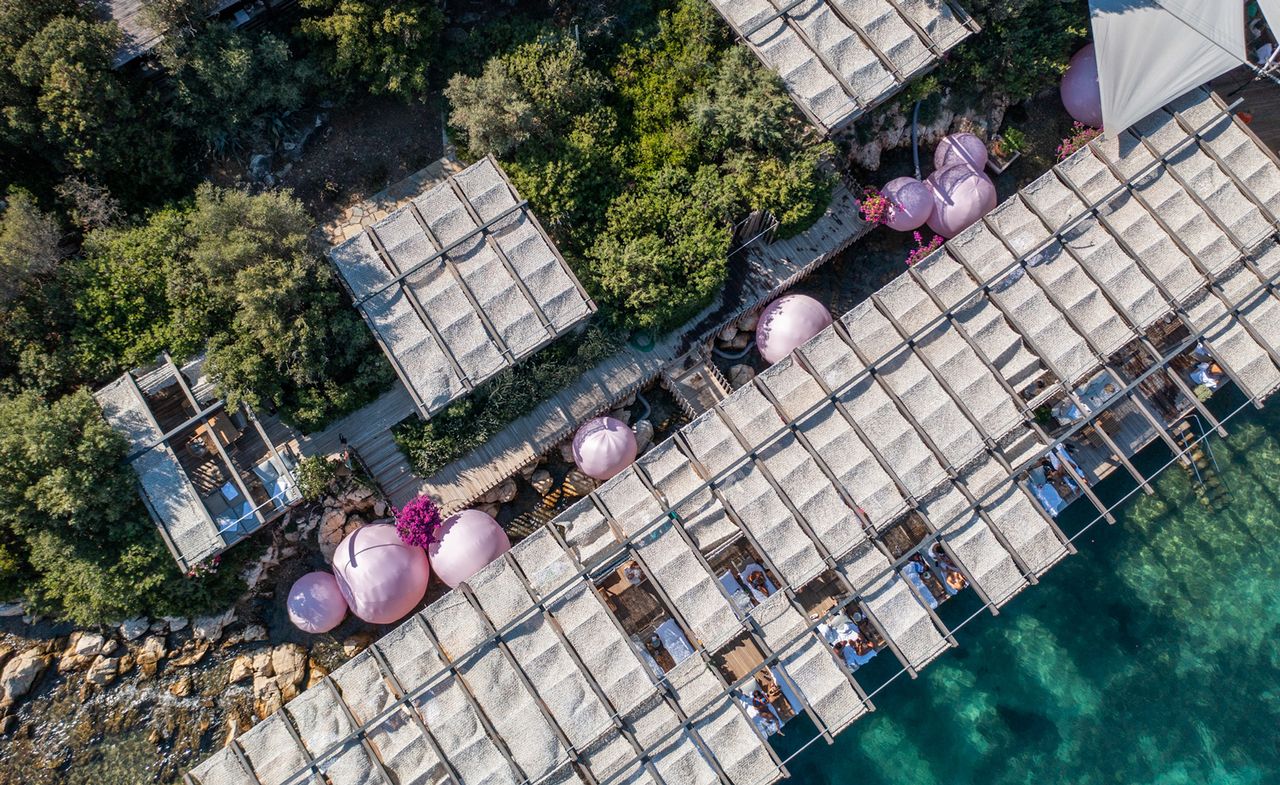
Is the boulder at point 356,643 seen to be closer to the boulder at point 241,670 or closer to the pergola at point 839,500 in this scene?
the boulder at point 241,670

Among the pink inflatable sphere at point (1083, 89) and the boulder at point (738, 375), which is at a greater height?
the pink inflatable sphere at point (1083, 89)

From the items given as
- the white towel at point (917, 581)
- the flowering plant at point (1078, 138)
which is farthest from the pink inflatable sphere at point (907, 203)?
the white towel at point (917, 581)

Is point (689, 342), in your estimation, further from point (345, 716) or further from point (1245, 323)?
point (1245, 323)

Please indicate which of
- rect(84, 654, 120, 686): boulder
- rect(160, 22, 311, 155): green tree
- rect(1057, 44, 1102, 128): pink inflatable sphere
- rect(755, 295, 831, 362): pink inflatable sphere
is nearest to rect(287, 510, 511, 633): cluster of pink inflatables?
rect(84, 654, 120, 686): boulder

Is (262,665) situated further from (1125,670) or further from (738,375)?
(1125,670)

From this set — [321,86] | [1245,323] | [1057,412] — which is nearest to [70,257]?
[321,86]

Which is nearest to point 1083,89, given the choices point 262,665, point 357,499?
point 357,499
